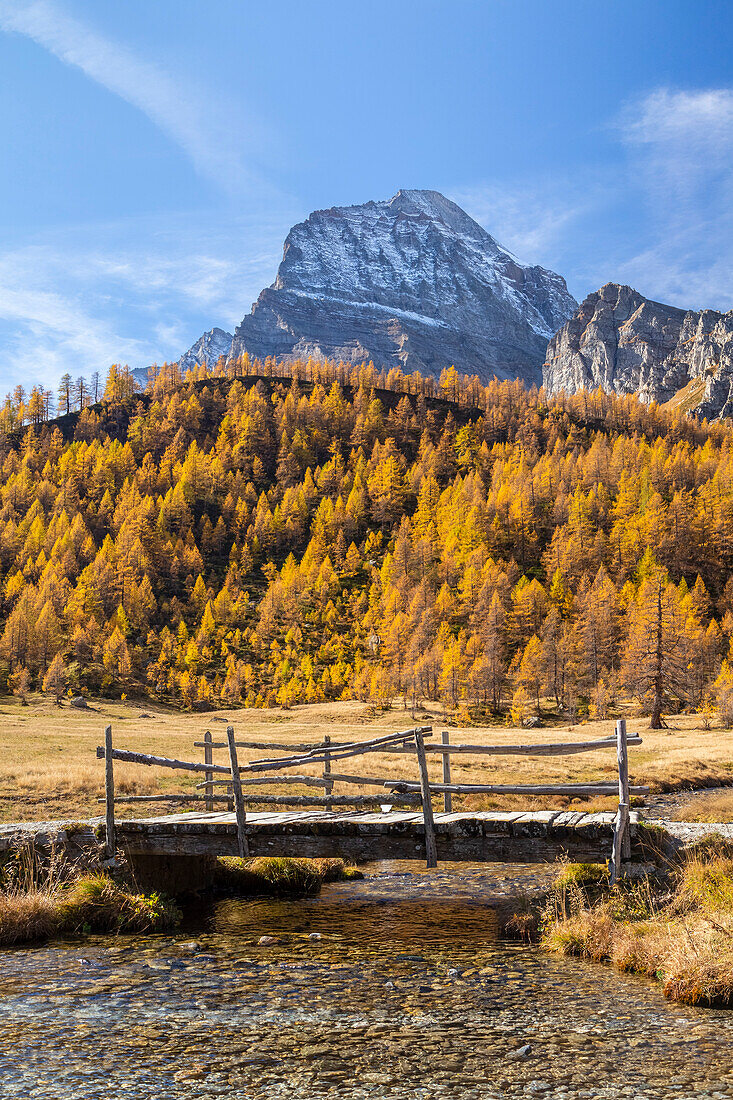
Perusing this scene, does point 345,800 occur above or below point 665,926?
above

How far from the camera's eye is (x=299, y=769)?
32.6 metres

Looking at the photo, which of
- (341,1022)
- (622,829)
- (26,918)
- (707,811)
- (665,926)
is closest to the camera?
(341,1022)

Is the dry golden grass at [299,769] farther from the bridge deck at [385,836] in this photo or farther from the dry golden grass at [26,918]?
the dry golden grass at [26,918]

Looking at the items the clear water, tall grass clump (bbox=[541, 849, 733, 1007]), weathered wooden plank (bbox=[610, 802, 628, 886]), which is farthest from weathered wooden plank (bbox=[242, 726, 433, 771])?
tall grass clump (bbox=[541, 849, 733, 1007])

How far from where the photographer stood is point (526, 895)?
546 inches

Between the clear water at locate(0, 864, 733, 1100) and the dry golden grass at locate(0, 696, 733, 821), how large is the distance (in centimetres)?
1039

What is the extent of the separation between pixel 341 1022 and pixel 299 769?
78.5 ft

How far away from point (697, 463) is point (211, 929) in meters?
169

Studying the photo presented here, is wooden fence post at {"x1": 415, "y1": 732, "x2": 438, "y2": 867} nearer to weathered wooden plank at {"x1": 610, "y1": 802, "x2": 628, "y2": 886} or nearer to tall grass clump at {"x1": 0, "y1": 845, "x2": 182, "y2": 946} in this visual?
weathered wooden plank at {"x1": 610, "y1": 802, "x2": 628, "y2": 886}

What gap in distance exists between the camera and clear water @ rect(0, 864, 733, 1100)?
24.7 ft

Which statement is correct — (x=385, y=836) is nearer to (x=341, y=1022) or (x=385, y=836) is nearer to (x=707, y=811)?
(x=341, y=1022)

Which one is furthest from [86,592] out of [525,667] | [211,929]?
[211,929]

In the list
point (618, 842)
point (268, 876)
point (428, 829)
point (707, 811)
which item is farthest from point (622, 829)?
point (707, 811)

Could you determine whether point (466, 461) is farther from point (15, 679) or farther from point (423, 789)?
point (423, 789)
